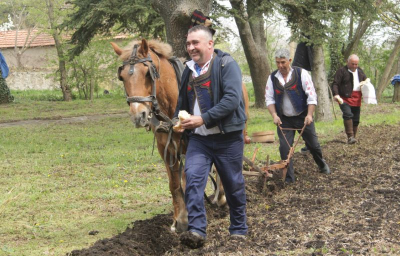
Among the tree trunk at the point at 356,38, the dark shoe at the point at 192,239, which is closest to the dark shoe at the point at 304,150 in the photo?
the dark shoe at the point at 192,239

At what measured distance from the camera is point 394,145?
1152 cm

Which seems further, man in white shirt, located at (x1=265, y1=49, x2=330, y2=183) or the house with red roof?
the house with red roof

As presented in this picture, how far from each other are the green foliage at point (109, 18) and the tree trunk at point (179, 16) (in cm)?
283

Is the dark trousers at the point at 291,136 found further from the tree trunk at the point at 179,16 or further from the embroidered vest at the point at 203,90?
the tree trunk at the point at 179,16

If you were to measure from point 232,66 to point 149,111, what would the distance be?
1085 mm

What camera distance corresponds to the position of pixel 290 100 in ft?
27.9

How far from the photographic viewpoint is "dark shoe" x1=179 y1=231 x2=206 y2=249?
4.91 meters

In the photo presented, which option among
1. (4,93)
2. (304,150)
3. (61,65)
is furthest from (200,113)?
(61,65)

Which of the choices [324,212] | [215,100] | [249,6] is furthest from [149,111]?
[249,6]

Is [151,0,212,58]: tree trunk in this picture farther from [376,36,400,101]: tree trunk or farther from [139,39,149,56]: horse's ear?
[376,36,400,101]: tree trunk

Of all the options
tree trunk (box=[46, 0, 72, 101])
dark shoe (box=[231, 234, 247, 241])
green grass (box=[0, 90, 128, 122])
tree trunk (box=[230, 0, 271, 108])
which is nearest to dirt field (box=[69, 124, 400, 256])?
dark shoe (box=[231, 234, 247, 241])

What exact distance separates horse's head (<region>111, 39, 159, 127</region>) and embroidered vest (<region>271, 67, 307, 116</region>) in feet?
9.44

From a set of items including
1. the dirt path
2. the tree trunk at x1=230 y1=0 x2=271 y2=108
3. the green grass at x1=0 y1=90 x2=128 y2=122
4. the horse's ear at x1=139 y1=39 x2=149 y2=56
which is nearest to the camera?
the horse's ear at x1=139 y1=39 x2=149 y2=56

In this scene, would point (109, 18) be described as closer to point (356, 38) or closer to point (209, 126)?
point (209, 126)
